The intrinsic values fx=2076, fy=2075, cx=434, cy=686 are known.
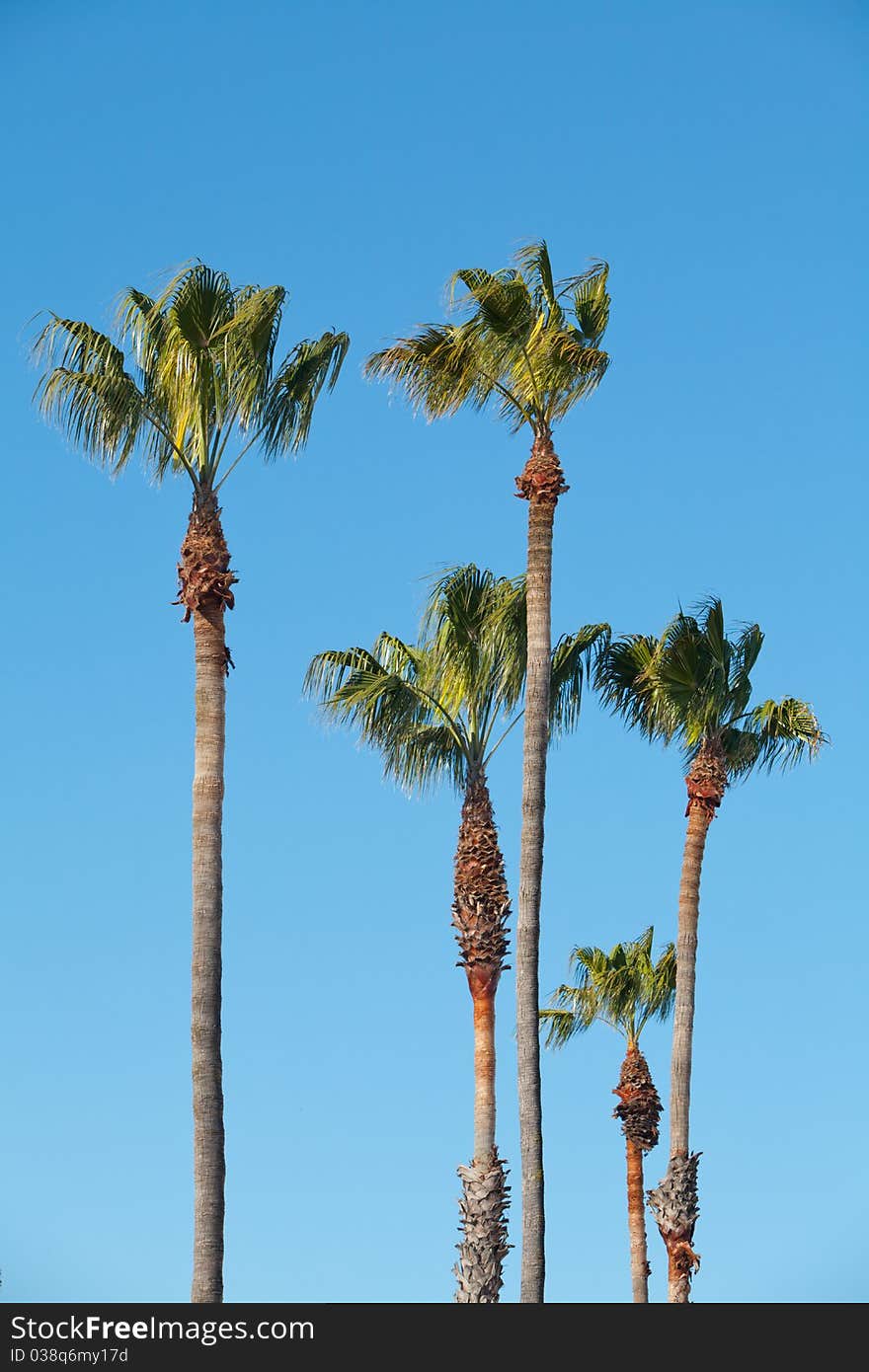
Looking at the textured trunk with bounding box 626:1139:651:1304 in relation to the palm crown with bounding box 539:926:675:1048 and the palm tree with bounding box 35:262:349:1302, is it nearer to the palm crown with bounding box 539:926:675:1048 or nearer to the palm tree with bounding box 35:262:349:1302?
the palm crown with bounding box 539:926:675:1048

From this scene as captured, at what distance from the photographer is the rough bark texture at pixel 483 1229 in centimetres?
2820

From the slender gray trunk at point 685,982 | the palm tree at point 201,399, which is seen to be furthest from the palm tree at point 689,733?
the palm tree at point 201,399

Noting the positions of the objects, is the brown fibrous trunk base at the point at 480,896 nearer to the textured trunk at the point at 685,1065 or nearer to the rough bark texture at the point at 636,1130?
the textured trunk at the point at 685,1065

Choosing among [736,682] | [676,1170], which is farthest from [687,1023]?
[736,682]

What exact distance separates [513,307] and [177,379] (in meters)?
6.04

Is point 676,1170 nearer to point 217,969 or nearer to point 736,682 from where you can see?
point 736,682

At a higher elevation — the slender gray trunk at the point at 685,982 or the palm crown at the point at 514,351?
the palm crown at the point at 514,351

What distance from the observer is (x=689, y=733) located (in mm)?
33656

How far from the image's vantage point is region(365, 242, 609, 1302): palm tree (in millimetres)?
27812

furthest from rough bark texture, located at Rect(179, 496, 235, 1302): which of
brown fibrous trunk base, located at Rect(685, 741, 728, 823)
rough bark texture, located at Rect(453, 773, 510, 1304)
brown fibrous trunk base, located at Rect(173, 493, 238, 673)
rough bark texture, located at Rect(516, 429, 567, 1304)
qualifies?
brown fibrous trunk base, located at Rect(685, 741, 728, 823)

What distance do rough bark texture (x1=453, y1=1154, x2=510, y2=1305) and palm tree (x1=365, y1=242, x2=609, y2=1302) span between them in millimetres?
4283

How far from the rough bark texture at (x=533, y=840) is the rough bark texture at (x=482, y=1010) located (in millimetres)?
2717

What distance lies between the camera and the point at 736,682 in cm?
3375
